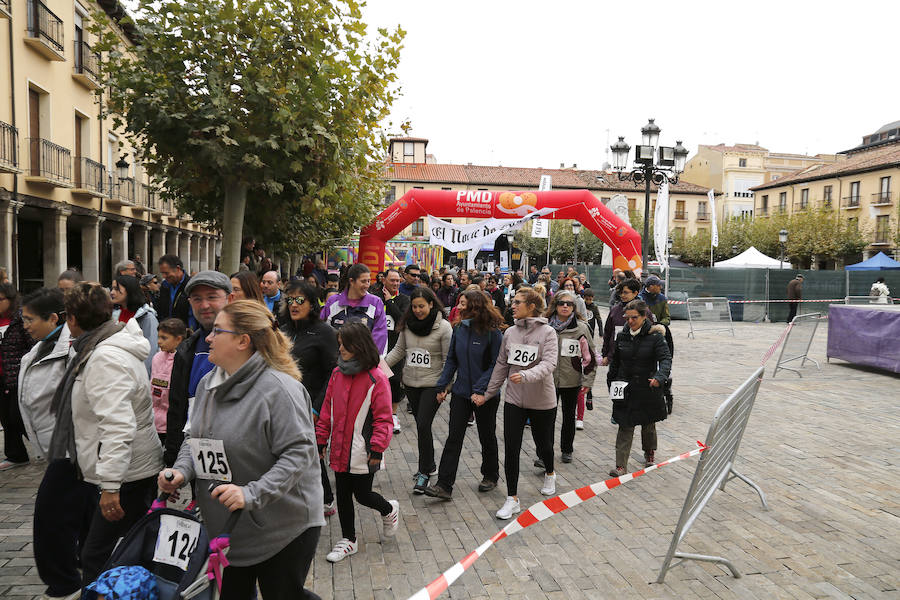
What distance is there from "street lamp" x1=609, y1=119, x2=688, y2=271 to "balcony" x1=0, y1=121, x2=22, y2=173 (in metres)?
13.4

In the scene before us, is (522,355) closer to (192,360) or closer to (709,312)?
(192,360)

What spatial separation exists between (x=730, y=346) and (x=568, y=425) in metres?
11.9

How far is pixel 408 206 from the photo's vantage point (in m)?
16.6

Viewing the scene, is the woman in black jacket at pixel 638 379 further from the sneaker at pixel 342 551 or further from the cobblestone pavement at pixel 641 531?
the sneaker at pixel 342 551

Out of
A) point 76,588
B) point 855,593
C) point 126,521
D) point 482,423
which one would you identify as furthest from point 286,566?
point 855,593

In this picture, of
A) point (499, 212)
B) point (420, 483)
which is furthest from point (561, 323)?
point (499, 212)

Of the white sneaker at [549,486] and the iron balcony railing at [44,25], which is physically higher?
the iron balcony railing at [44,25]

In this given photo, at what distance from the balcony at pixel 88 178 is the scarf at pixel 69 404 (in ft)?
55.7

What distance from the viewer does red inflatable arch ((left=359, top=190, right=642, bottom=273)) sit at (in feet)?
54.7

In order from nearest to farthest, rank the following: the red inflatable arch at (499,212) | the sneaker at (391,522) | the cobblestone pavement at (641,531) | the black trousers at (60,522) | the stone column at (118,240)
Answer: the black trousers at (60,522)
the cobblestone pavement at (641,531)
the sneaker at (391,522)
the red inflatable arch at (499,212)
the stone column at (118,240)

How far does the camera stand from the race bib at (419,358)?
568cm

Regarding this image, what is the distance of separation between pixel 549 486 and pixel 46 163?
53.6 ft

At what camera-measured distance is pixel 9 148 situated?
48.0ft

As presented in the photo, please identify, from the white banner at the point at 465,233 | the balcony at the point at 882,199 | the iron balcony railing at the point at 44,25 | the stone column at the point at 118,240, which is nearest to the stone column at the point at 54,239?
the iron balcony railing at the point at 44,25
